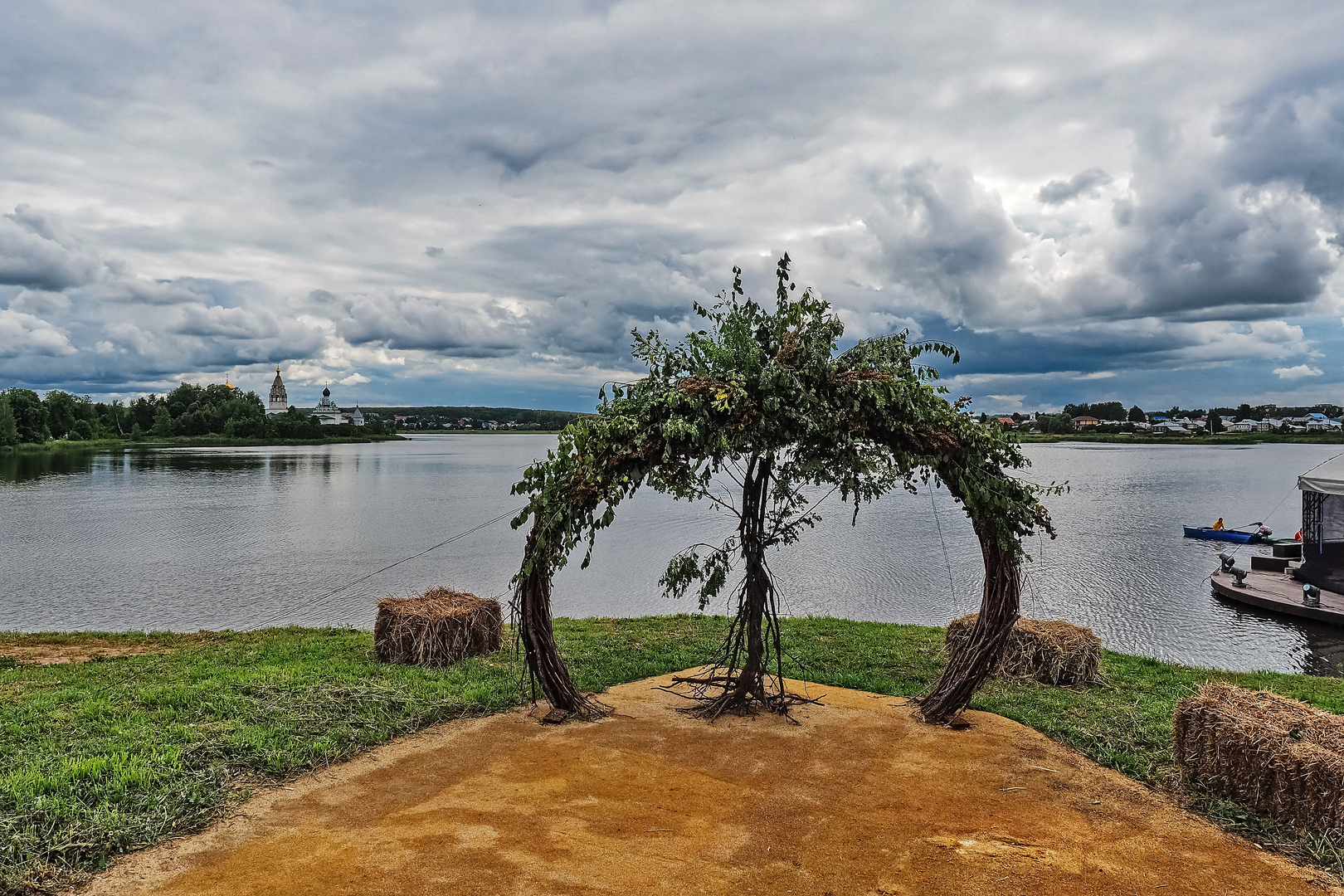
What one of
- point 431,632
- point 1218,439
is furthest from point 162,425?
point 1218,439

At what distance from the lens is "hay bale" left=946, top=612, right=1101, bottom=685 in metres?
9.84

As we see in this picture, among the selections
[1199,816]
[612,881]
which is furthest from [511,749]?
[1199,816]

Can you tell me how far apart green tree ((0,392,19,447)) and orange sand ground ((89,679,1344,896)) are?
367 feet

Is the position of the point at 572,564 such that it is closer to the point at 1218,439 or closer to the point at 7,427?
the point at 7,427

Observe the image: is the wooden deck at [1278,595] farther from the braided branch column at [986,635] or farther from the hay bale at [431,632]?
the hay bale at [431,632]

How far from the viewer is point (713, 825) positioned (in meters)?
5.75

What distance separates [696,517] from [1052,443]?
154884mm

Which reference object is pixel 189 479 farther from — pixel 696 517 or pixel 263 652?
pixel 263 652

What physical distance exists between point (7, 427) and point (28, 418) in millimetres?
11190

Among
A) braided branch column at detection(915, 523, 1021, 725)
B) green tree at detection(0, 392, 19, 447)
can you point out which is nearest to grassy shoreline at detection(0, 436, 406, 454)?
green tree at detection(0, 392, 19, 447)

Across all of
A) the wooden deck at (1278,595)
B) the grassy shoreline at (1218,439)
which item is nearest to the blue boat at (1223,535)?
the wooden deck at (1278,595)

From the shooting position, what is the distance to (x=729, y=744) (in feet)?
24.4

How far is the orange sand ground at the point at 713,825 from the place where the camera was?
16.3 feet

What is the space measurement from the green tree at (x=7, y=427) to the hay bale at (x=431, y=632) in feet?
354
